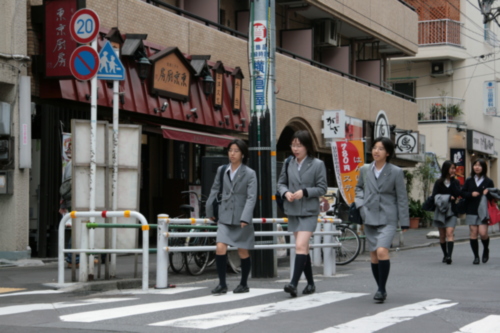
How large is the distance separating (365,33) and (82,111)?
1674 centimetres

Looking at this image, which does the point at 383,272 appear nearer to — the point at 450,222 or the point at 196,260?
the point at 196,260

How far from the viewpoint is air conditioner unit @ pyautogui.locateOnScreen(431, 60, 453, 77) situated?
41281 millimetres

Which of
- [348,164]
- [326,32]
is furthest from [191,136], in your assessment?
[326,32]

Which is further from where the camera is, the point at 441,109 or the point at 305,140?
the point at 441,109

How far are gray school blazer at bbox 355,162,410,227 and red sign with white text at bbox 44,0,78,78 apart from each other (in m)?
7.21

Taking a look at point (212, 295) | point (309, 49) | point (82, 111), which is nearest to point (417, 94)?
point (309, 49)

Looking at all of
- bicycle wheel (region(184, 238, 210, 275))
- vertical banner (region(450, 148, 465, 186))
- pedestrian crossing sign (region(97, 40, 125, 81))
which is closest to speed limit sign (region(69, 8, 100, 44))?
pedestrian crossing sign (region(97, 40, 125, 81))

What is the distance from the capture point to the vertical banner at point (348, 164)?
19.8 metres

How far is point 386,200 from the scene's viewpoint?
9031 mm

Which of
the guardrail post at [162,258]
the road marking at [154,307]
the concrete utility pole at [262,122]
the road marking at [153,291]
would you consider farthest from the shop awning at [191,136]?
the road marking at [154,307]

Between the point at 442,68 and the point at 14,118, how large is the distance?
100 ft

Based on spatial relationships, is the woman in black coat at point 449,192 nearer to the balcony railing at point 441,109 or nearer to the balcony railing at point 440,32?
the balcony railing at point 441,109

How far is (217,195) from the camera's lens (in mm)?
9727

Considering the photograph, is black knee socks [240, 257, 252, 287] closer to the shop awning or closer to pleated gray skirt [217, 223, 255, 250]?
pleated gray skirt [217, 223, 255, 250]
